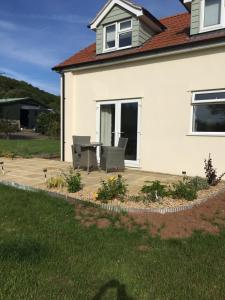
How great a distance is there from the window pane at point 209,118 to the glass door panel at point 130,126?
6.97ft

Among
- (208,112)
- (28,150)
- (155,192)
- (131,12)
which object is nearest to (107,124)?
(208,112)

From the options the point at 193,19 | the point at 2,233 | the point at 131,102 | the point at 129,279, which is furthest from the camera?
the point at 131,102

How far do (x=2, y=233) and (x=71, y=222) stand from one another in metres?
1.09

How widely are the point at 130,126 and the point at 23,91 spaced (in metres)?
54.2

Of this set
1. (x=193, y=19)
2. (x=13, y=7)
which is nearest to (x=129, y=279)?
(x=193, y=19)

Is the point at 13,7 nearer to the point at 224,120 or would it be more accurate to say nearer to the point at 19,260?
the point at 224,120

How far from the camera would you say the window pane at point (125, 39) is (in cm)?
1076

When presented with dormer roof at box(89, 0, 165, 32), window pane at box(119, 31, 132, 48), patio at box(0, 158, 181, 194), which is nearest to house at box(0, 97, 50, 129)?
dormer roof at box(89, 0, 165, 32)

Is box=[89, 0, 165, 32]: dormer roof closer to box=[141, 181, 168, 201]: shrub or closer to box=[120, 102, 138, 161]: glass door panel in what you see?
box=[120, 102, 138, 161]: glass door panel

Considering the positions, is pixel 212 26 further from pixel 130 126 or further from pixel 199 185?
pixel 199 185

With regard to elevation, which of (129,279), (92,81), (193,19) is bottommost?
(129,279)

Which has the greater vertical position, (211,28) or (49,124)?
(211,28)

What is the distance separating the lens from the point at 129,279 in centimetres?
343

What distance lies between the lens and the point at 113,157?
30.4ft
